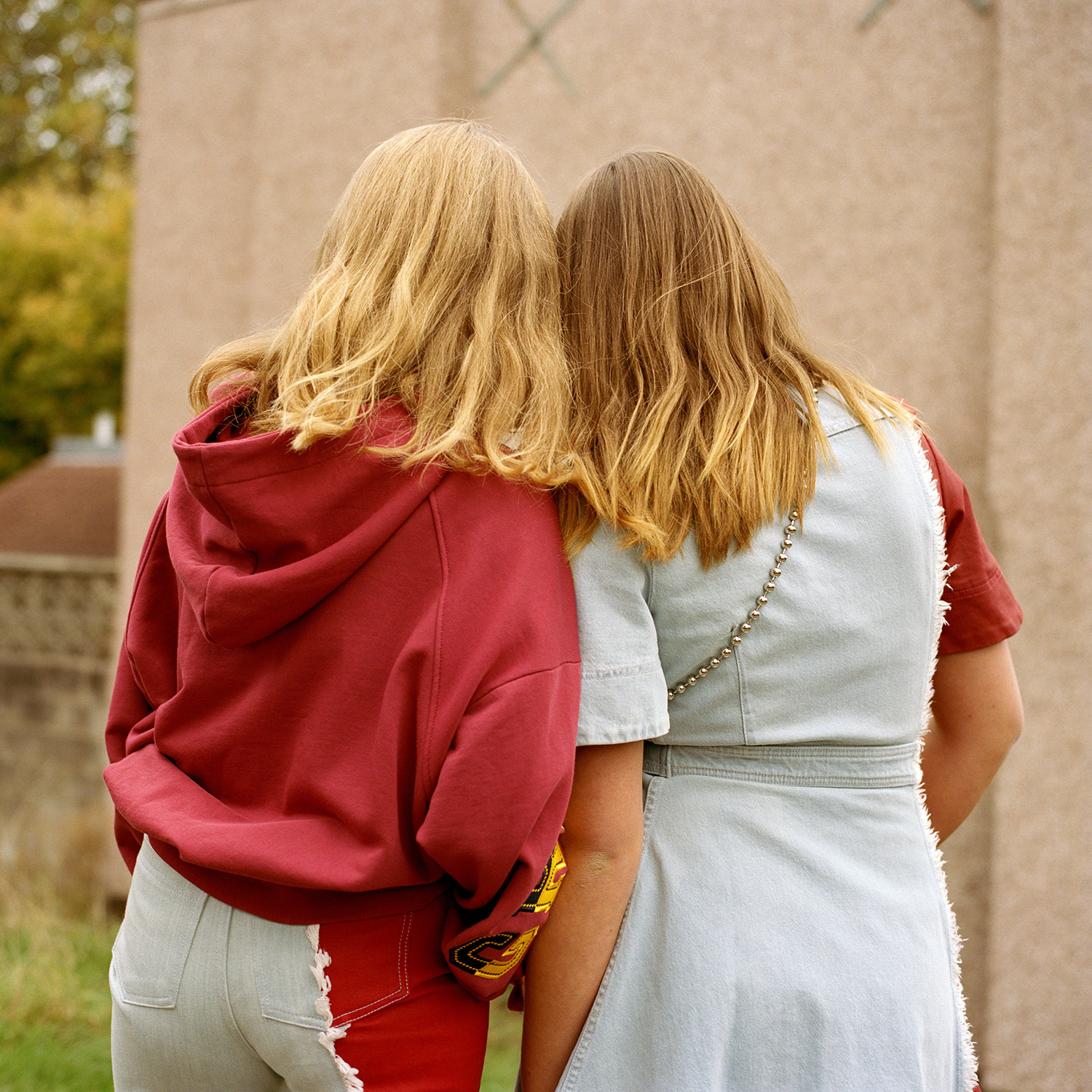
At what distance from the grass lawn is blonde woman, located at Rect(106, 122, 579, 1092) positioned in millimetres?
2435

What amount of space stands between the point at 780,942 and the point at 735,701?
1.11 ft

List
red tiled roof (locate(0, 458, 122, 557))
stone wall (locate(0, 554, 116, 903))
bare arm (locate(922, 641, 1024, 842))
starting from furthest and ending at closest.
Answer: red tiled roof (locate(0, 458, 122, 557))
stone wall (locate(0, 554, 116, 903))
bare arm (locate(922, 641, 1024, 842))

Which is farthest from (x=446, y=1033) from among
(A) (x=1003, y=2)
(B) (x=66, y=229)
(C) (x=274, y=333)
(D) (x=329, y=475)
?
(B) (x=66, y=229)

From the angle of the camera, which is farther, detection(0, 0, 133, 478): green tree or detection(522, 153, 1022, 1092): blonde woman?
detection(0, 0, 133, 478): green tree

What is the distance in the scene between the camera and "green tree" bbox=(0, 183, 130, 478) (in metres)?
11.9

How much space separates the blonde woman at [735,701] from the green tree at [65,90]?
1911cm

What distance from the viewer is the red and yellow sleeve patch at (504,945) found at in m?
1.49

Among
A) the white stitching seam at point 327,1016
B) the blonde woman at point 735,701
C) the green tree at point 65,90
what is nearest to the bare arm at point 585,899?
the blonde woman at point 735,701

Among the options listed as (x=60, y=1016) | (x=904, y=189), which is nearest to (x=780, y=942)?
(x=904, y=189)

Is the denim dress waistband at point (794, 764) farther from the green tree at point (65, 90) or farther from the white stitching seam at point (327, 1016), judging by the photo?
the green tree at point (65, 90)

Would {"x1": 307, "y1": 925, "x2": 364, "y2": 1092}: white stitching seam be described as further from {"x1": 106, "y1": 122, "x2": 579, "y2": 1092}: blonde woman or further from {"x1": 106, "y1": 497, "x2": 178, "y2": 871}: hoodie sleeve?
{"x1": 106, "y1": 497, "x2": 178, "y2": 871}: hoodie sleeve

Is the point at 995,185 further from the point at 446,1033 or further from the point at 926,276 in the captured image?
Result: the point at 446,1033

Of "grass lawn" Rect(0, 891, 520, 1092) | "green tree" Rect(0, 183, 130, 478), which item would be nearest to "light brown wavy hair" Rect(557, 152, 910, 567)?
"grass lawn" Rect(0, 891, 520, 1092)

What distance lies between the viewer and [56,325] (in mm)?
11758
